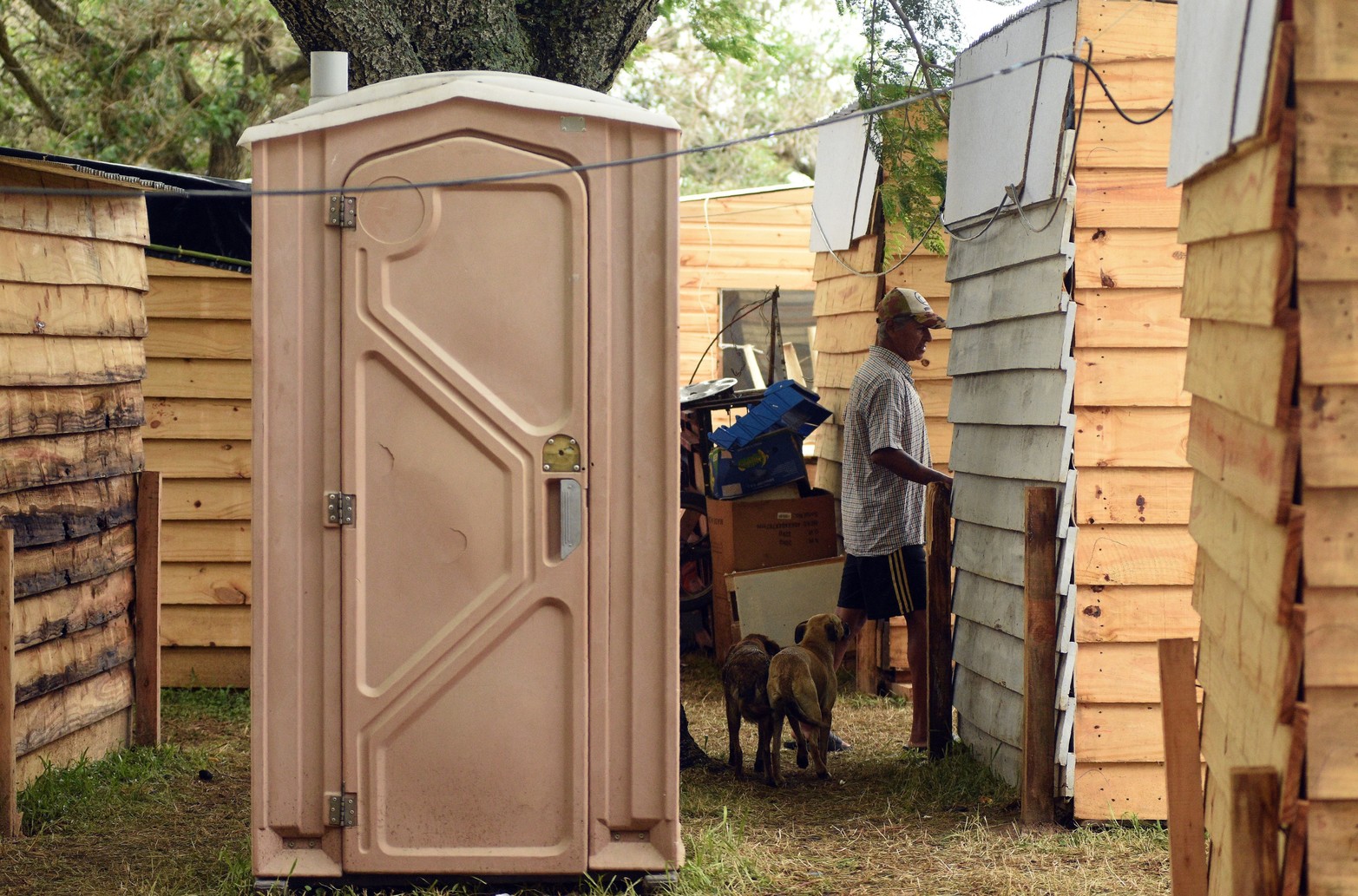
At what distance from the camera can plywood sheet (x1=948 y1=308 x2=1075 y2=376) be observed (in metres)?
5.08

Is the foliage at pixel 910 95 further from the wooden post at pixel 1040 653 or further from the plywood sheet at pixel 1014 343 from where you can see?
the wooden post at pixel 1040 653

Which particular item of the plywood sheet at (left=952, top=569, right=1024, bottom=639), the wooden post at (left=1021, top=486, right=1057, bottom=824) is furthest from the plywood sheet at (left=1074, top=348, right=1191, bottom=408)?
the plywood sheet at (left=952, top=569, right=1024, bottom=639)

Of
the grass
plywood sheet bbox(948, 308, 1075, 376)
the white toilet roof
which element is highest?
the white toilet roof

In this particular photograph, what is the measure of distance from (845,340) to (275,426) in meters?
5.04

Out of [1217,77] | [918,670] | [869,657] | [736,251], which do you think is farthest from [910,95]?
[736,251]

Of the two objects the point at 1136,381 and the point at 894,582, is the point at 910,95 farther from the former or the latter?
the point at 894,582

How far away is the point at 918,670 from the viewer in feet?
21.7

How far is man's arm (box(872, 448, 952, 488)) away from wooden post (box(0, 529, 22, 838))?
3.69 m

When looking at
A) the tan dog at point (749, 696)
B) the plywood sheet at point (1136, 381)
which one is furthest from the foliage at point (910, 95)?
the tan dog at point (749, 696)

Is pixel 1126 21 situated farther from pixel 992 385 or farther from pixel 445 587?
pixel 445 587

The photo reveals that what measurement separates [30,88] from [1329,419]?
52.1ft

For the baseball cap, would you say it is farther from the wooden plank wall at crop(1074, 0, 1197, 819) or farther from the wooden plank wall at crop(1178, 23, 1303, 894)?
the wooden plank wall at crop(1178, 23, 1303, 894)

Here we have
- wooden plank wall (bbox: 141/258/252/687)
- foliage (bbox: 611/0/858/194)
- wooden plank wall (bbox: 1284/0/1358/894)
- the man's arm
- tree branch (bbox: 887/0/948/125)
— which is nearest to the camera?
wooden plank wall (bbox: 1284/0/1358/894)

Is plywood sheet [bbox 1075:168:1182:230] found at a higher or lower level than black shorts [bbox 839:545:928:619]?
higher
